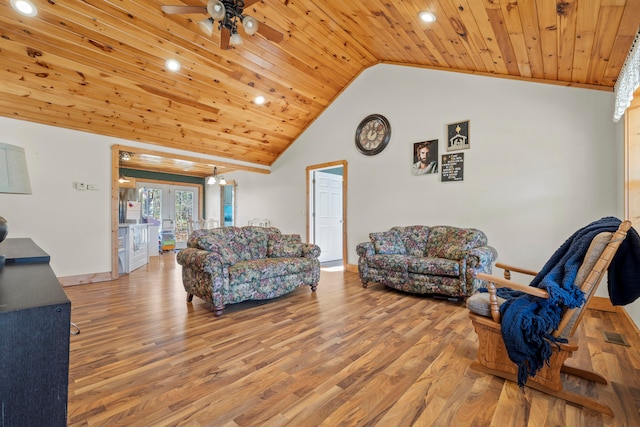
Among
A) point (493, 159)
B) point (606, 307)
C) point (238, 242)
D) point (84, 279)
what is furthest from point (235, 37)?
point (606, 307)

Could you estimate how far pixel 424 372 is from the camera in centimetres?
186

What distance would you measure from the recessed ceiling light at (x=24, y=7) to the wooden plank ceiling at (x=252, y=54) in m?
0.08

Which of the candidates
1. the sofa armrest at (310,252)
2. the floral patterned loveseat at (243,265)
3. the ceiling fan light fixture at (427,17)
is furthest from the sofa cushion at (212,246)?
the ceiling fan light fixture at (427,17)

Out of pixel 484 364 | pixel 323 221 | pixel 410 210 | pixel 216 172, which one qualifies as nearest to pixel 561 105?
pixel 410 210

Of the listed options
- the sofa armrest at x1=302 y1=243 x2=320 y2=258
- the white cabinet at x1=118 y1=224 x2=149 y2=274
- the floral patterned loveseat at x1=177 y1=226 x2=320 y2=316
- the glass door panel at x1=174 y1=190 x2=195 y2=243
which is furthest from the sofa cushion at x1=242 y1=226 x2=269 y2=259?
the glass door panel at x1=174 y1=190 x2=195 y2=243

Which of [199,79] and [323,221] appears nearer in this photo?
[199,79]

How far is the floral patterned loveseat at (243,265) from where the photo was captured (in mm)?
2921

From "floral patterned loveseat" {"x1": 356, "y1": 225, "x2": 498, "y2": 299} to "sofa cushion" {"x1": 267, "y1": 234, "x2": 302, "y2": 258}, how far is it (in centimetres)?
91

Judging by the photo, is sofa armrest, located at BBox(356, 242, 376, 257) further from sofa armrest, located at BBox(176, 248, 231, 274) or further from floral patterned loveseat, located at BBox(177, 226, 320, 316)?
sofa armrest, located at BBox(176, 248, 231, 274)

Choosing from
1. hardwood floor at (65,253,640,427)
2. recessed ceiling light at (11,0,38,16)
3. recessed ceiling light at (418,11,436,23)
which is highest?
recessed ceiling light at (418,11,436,23)

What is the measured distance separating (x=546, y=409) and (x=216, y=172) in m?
8.54

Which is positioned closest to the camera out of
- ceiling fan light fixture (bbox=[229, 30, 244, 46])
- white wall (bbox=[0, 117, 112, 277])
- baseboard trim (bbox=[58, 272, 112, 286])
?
ceiling fan light fixture (bbox=[229, 30, 244, 46])

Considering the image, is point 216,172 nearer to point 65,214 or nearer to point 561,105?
point 65,214

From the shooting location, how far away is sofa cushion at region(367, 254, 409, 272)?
11.9 feet
